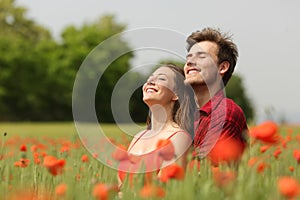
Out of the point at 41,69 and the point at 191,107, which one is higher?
the point at 41,69

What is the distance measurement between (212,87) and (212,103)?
114 millimetres

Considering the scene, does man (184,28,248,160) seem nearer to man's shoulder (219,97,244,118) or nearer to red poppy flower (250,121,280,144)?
man's shoulder (219,97,244,118)

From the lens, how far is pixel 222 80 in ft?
12.2

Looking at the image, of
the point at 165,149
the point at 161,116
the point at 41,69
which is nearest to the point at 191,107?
the point at 161,116

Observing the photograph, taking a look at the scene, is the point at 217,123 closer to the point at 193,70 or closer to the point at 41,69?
the point at 193,70

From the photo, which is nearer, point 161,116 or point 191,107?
point 161,116

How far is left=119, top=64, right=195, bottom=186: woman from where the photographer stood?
11.1 feet

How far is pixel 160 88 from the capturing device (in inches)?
134

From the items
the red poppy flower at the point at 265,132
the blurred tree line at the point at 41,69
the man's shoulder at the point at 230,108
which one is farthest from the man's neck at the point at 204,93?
the blurred tree line at the point at 41,69

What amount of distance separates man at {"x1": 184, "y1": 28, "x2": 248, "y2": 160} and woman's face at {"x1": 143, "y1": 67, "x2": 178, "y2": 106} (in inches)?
4.9

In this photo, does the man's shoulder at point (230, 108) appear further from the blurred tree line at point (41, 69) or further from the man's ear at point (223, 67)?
the blurred tree line at point (41, 69)

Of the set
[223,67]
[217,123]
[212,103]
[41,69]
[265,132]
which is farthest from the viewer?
[41,69]

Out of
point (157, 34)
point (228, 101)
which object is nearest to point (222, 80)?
point (228, 101)

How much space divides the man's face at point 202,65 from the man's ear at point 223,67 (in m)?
0.06
